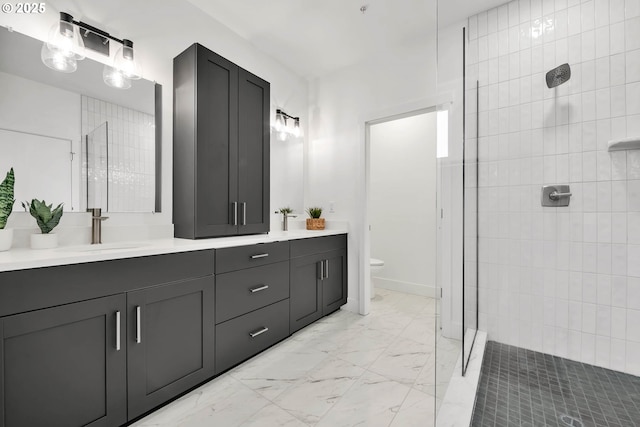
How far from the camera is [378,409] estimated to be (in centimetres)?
147

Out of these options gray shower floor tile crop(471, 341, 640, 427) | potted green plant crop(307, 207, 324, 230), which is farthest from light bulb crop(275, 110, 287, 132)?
gray shower floor tile crop(471, 341, 640, 427)

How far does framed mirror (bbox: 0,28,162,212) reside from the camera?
1409 mm

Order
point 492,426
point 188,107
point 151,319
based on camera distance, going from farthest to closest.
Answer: point 188,107, point 151,319, point 492,426

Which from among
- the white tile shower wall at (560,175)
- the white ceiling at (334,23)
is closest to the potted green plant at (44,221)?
the white ceiling at (334,23)

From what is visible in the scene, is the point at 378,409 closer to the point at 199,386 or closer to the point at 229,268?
the point at 199,386

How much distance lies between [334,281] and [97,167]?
2.11m

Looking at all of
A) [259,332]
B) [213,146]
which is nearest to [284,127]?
[213,146]

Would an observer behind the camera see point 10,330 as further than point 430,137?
No

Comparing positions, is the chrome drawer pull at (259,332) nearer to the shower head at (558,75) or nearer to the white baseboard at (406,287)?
the white baseboard at (406,287)

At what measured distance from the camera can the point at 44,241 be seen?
1.38 metres

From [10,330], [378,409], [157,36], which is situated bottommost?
[378,409]

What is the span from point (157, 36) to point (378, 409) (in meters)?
2.73

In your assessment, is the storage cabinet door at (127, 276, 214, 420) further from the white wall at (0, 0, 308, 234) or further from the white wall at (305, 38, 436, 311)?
the white wall at (305, 38, 436, 311)

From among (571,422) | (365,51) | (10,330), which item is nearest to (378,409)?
(571,422)
